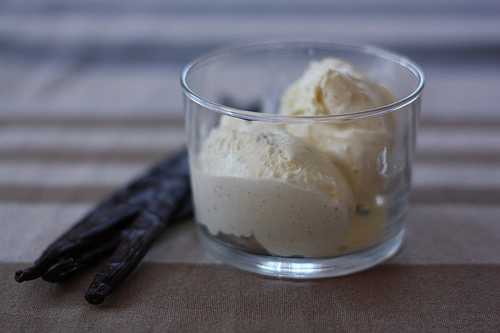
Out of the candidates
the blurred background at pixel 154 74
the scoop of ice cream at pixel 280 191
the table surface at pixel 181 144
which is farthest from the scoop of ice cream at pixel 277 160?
the blurred background at pixel 154 74

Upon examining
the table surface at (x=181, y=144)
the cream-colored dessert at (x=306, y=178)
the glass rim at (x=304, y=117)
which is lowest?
the table surface at (x=181, y=144)

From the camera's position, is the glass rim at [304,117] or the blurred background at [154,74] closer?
the glass rim at [304,117]

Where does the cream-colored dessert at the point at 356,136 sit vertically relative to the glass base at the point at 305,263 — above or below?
above

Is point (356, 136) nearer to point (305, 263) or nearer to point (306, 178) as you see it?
point (306, 178)

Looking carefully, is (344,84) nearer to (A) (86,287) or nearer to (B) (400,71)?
(B) (400,71)

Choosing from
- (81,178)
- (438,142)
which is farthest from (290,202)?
(438,142)

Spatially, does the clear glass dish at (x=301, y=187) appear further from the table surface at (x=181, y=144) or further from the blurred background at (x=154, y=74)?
the blurred background at (x=154, y=74)

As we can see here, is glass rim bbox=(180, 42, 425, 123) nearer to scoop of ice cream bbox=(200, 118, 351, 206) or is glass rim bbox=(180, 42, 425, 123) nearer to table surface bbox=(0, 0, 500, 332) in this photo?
scoop of ice cream bbox=(200, 118, 351, 206)

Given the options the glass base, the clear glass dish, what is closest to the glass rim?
the clear glass dish
